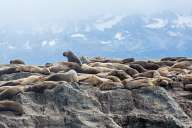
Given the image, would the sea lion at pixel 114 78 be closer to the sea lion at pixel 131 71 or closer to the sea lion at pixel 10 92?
the sea lion at pixel 131 71

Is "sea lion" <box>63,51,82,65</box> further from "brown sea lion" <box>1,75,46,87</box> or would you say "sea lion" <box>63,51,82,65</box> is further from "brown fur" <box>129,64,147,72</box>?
"brown sea lion" <box>1,75,46,87</box>

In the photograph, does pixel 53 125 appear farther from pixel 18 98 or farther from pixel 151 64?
pixel 151 64

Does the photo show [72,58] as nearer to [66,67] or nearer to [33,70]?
[66,67]

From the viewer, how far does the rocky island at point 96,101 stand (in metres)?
19.3

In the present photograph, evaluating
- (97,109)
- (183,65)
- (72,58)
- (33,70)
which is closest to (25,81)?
(97,109)

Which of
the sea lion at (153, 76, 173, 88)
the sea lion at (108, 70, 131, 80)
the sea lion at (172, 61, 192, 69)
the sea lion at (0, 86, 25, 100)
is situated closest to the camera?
the sea lion at (0, 86, 25, 100)

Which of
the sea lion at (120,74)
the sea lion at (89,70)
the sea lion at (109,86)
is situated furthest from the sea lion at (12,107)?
the sea lion at (89,70)

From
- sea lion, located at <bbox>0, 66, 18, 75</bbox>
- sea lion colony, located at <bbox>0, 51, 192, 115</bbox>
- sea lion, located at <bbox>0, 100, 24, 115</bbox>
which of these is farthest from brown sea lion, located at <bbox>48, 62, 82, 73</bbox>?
sea lion, located at <bbox>0, 100, 24, 115</bbox>

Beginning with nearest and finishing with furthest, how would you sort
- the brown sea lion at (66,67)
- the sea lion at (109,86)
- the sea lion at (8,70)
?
the sea lion at (109,86)
the sea lion at (8,70)
the brown sea lion at (66,67)

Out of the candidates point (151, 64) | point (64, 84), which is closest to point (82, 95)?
point (64, 84)

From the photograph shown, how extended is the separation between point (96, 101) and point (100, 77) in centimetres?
235

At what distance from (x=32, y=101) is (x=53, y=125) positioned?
125 centimetres

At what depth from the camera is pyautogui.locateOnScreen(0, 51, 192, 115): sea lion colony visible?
20.5 m

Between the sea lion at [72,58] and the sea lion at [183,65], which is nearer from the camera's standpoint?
the sea lion at [183,65]
